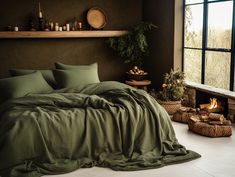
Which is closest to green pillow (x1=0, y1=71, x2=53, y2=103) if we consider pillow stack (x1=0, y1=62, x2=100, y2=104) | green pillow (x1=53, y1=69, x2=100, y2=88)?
pillow stack (x1=0, y1=62, x2=100, y2=104)

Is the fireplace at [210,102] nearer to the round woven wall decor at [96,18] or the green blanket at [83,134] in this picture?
the green blanket at [83,134]

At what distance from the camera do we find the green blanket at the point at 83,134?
353cm

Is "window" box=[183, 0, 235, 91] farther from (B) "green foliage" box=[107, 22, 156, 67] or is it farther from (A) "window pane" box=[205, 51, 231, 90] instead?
(B) "green foliage" box=[107, 22, 156, 67]

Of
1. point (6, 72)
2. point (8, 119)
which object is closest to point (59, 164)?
point (8, 119)

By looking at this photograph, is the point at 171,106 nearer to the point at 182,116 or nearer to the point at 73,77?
the point at 182,116

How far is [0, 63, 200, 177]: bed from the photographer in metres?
3.53

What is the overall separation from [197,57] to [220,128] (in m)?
1.96

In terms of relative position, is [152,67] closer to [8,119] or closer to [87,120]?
[87,120]

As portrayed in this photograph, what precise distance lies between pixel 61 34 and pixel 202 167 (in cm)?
410

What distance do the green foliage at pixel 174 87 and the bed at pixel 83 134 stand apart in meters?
1.71

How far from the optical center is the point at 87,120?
383 cm

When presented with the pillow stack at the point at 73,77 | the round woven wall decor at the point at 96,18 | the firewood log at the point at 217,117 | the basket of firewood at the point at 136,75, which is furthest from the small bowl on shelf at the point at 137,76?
the firewood log at the point at 217,117

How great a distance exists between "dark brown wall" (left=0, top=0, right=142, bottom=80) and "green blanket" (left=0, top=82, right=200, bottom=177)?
9.11 feet

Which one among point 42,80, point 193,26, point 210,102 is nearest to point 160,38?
point 193,26
